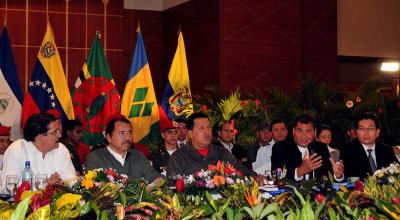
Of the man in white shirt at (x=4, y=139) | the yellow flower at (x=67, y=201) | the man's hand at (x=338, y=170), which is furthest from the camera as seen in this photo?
the man in white shirt at (x=4, y=139)

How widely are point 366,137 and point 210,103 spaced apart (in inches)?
151

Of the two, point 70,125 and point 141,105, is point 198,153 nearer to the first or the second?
point 70,125

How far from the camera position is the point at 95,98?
7.41m

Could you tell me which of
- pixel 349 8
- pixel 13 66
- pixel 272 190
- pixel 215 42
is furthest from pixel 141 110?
pixel 349 8

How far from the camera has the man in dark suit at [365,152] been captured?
16.6 feet

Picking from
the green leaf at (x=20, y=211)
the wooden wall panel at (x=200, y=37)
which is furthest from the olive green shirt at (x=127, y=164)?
the wooden wall panel at (x=200, y=37)

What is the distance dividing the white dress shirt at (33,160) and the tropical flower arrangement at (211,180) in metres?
1.01

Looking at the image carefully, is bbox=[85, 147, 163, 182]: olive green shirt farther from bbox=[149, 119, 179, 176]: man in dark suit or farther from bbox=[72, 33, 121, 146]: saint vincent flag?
bbox=[72, 33, 121, 146]: saint vincent flag

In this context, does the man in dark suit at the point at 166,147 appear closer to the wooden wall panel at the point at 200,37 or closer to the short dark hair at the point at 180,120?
the short dark hair at the point at 180,120

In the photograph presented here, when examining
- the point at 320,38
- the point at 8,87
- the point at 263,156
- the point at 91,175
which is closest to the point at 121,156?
the point at 91,175

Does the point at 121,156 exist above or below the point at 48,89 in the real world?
below

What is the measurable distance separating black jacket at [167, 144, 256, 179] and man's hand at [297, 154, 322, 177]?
1.35 ft

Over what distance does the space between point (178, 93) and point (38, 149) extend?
353 centimetres

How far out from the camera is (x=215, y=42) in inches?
385
